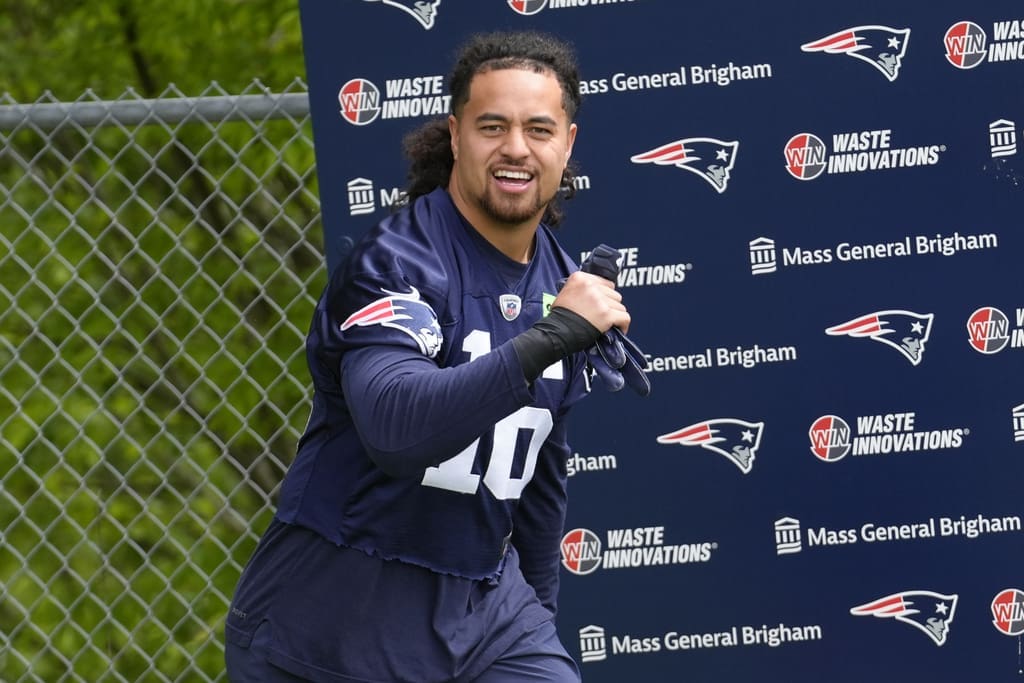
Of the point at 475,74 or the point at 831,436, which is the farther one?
the point at 831,436

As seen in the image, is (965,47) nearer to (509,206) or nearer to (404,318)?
(509,206)

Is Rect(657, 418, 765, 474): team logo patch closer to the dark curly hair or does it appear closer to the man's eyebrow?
the dark curly hair

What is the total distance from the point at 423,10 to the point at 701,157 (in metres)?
0.91

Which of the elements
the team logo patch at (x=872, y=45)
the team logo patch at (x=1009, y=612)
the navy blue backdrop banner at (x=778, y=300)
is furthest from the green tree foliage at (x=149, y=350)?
the team logo patch at (x=1009, y=612)

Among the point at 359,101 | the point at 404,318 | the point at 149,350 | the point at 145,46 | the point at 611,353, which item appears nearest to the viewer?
the point at 404,318

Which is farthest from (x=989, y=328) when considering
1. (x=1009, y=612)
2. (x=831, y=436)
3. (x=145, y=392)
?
(x=145, y=392)

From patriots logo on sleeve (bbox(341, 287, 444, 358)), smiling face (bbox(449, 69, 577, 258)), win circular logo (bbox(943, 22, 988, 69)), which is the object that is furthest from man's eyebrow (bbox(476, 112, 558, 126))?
win circular logo (bbox(943, 22, 988, 69))

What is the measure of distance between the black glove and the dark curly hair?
16.9 inches

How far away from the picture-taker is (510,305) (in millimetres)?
2721

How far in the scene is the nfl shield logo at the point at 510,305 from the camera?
8.88ft

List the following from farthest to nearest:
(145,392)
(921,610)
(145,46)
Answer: (145,46), (145,392), (921,610)

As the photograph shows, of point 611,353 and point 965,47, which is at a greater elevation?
point 965,47

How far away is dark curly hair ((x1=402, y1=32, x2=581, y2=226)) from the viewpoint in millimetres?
2748

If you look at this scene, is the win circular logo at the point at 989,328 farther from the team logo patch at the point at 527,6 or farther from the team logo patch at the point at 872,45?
the team logo patch at the point at 527,6
